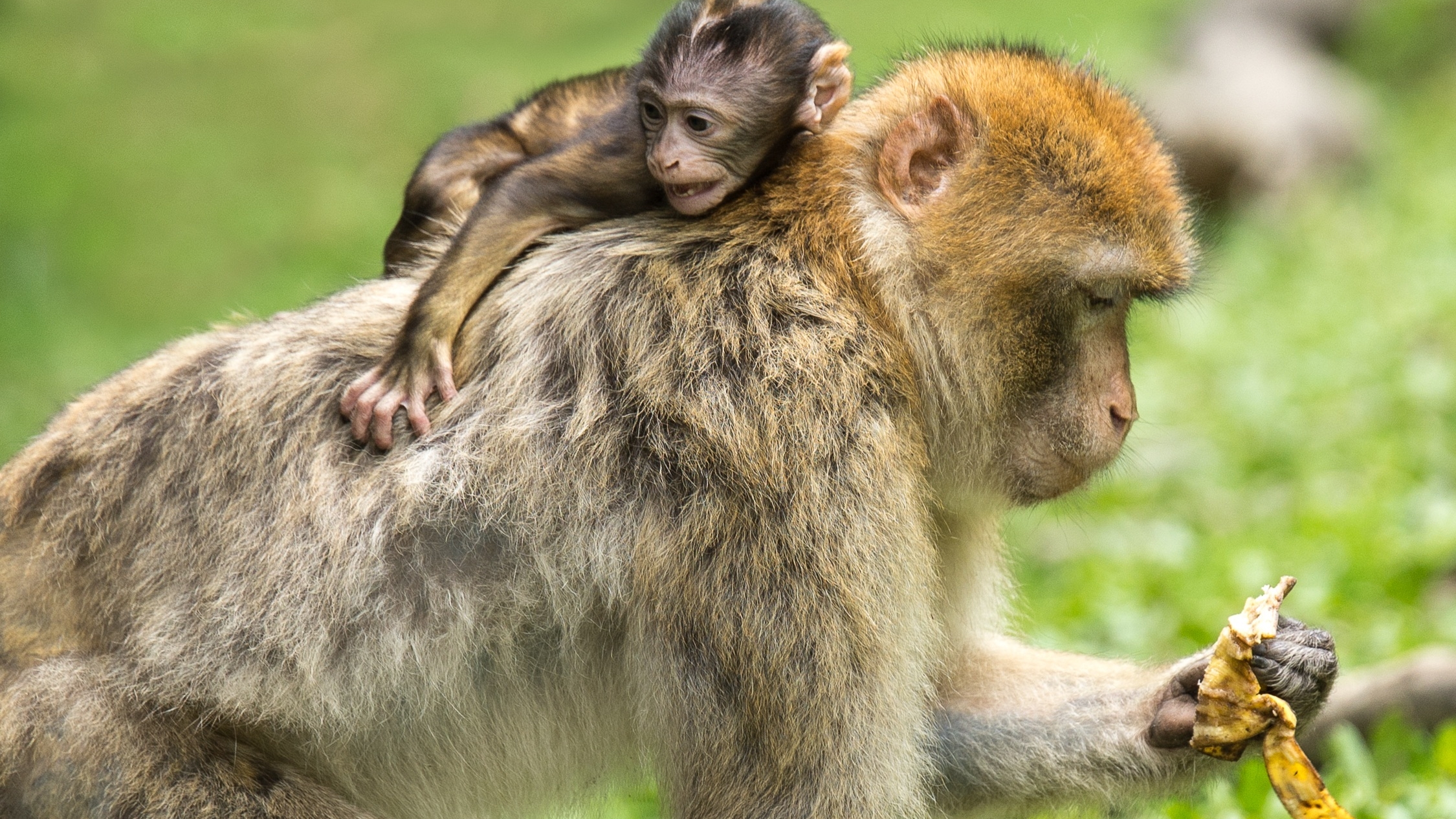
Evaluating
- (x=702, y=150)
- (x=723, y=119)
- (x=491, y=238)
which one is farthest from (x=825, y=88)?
(x=491, y=238)

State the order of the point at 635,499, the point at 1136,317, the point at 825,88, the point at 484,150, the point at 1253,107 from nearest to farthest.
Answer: the point at 635,499 < the point at 825,88 < the point at 484,150 < the point at 1136,317 < the point at 1253,107

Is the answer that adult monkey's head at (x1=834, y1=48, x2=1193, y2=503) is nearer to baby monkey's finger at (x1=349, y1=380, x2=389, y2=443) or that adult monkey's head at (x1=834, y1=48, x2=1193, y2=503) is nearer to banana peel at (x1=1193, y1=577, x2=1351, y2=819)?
banana peel at (x1=1193, y1=577, x2=1351, y2=819)

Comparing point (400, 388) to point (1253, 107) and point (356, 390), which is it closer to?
point (356, 390)

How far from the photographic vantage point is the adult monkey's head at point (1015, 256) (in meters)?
3.35

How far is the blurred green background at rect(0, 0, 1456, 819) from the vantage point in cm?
579

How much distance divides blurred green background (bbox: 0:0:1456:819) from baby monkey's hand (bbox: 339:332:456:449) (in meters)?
1.34

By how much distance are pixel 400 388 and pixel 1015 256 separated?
1.39 m

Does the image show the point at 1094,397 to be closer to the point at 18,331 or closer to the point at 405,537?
the point at 405,537

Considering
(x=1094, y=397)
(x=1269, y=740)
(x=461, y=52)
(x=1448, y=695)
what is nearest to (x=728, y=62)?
(x=1094, y=397)

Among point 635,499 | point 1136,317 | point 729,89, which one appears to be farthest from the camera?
point 1136,317

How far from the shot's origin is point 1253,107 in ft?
43.1

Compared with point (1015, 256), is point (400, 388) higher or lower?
lower

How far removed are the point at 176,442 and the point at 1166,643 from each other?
12.2 feet

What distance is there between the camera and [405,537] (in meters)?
3.24
